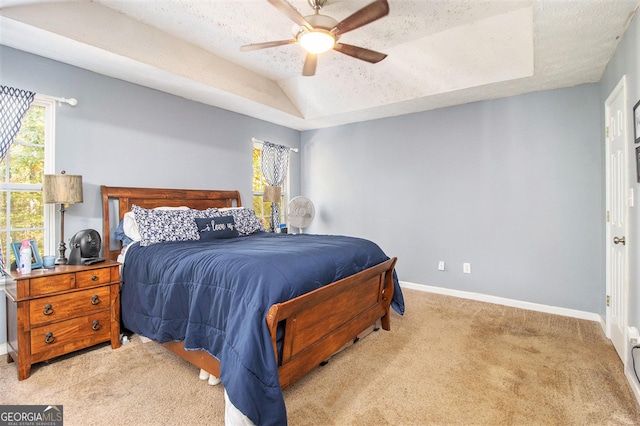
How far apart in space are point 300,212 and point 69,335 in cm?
294

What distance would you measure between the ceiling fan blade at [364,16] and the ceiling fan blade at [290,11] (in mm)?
192

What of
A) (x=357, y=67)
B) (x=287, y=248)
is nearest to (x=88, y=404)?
(x=287, y=248)

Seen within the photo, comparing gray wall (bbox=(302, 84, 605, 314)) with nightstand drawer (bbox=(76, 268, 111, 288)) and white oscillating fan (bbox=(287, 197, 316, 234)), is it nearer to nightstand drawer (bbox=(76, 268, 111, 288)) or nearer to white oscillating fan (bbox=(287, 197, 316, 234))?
white oscillating fan (bbox=(287, 197, 316, 234))

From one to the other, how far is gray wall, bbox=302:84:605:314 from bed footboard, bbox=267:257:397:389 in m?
1.64

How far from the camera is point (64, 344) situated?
230 cm

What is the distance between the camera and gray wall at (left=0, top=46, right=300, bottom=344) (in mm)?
2732

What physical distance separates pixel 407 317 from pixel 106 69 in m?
3.69

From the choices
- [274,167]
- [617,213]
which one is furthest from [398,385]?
[274,167]

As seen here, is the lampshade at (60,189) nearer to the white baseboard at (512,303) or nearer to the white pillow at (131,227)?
the white pillow at (131,227)

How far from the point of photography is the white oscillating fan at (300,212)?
4.63m

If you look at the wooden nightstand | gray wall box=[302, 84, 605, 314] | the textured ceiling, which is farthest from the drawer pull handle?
gray wall box=[302, 84, 605, 314]

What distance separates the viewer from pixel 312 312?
6.48ft

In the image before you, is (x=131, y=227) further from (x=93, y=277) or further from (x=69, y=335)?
(x=69, y=335)

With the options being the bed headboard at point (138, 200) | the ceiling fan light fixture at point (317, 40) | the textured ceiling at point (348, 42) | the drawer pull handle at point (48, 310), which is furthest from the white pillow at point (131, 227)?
the ceiling fan light fixture at point (317, 40)
